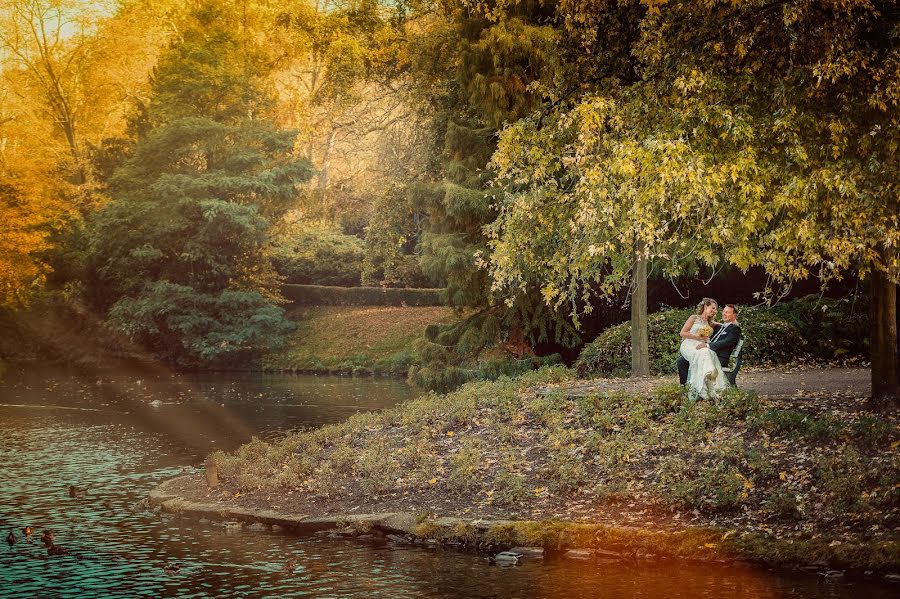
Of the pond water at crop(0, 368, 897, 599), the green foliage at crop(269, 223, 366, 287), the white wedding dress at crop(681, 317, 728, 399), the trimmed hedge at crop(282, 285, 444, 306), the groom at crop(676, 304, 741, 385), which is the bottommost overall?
the pond water at crop(0, 368, 897, 599)

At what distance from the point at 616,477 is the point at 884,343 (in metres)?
4.08

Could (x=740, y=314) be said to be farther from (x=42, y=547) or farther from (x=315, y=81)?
(x=315, y=81)

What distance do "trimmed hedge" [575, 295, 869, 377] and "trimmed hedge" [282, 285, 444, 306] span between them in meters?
27.6

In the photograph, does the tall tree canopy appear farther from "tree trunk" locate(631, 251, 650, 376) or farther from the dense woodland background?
"tree trunk" locate(631, 251, 650, 376)

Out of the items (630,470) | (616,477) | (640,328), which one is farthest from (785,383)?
(616,477)

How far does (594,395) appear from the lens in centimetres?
1666

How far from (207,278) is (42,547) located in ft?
104

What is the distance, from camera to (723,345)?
1588 centimetres

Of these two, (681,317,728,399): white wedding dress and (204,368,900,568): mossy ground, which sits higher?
(681,317,728,399): white wedding dress

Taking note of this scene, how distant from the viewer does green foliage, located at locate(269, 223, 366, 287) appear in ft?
164

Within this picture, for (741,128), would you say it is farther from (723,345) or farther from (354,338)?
(354,338)

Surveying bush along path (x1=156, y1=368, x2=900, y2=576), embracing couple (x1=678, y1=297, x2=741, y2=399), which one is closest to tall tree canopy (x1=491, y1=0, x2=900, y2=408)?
bush along path (x1=156, y1=368, x2=900, y2=576)

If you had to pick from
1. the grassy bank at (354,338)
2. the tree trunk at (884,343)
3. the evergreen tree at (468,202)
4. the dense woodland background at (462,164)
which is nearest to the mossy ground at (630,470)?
the tree trunk at (884,343)

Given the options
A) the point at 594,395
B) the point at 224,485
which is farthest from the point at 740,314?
the point at 224,485
